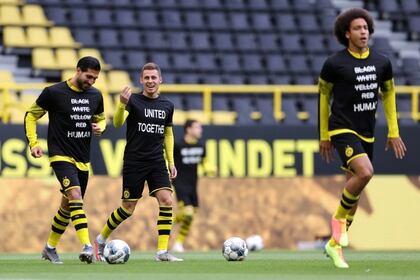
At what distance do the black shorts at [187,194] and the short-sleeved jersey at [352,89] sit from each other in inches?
324

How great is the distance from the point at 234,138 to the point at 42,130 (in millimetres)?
3197

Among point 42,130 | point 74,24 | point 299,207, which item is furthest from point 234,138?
point 74,24

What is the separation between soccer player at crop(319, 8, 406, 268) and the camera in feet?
37.8

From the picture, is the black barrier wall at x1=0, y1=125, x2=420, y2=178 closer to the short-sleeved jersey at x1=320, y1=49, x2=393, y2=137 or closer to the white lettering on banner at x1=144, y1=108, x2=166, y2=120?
the white lettering on banner at x1=144, y1=108, x2=166, y2=120

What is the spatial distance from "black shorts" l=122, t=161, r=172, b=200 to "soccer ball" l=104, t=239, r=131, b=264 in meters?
0.70

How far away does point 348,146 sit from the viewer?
11516mm

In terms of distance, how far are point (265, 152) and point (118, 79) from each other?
12.8 feet

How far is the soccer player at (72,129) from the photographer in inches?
512

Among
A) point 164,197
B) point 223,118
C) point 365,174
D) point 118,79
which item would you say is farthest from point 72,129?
point 118,79

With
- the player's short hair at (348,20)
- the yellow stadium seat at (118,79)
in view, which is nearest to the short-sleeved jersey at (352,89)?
the player's short hair at (348,20)

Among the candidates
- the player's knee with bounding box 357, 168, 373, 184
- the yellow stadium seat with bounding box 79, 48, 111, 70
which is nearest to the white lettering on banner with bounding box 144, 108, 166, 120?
the player's knee with bounding box 357, 168, 373, 184

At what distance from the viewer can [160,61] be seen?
24859mm

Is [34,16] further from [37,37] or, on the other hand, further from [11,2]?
[37,37]

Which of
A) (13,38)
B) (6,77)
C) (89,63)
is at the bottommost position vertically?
(89,63)
